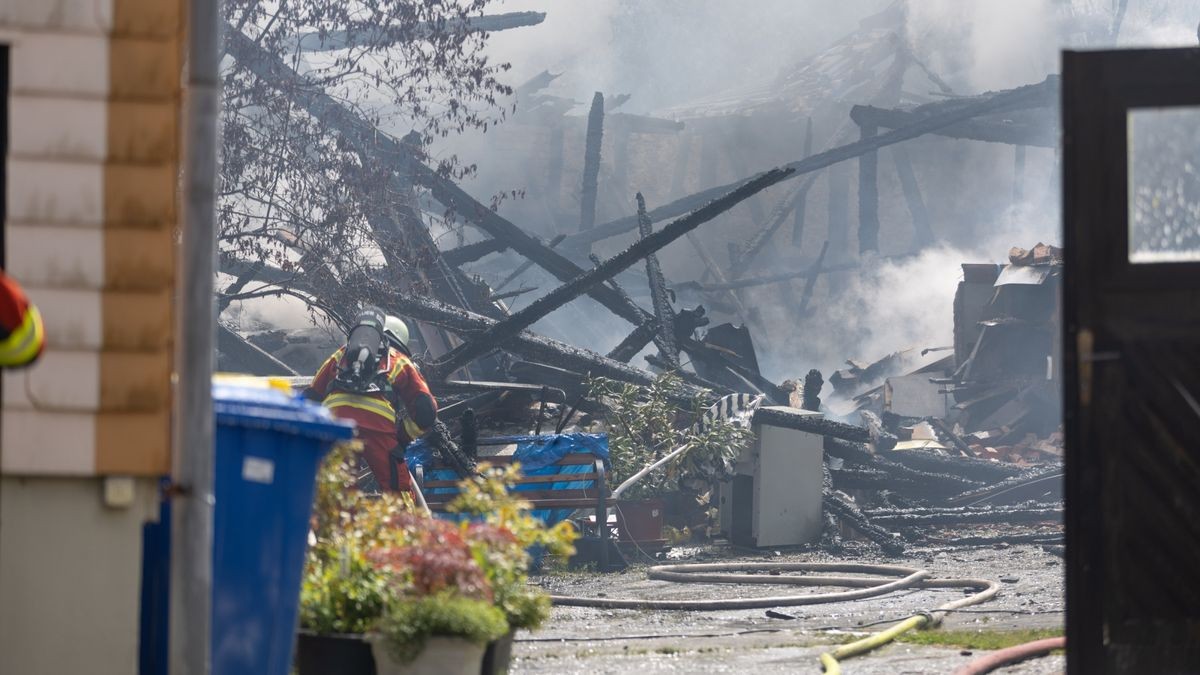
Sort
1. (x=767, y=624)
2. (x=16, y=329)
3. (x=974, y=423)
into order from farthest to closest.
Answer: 1. (x=974, y=423)
2. (x=767, y=624)
3. (x=16, y=329)

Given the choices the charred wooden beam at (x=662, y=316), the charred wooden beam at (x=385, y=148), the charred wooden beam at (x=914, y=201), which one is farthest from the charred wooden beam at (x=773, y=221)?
the charred wooden beam at (x=662, y=316)

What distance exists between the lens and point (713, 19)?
1474 inches

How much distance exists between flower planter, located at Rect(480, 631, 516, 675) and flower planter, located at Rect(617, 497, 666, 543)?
9019 mm

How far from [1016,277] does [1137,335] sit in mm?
16827

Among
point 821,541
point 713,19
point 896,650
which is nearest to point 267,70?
point 821,541

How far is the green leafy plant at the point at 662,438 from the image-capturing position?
49.6 feet

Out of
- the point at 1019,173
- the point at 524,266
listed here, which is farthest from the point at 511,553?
the point at 1019,173

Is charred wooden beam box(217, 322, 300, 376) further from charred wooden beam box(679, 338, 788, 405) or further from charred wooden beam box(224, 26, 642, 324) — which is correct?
charred wooden beam box(679, 338, 788, 405)

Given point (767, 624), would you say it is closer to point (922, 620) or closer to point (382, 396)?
point (922, 620)

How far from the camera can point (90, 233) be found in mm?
4609

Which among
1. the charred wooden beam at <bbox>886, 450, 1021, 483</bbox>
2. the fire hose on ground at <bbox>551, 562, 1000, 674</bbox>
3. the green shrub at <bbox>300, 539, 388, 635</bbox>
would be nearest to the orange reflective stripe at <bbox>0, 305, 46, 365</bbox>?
the green shrub at <bbox>300, 539, 388, 635</bbox>

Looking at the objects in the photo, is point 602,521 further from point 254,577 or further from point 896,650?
point 254,577

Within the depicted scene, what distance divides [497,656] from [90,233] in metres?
2.09

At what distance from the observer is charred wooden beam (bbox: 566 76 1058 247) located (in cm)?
2828
